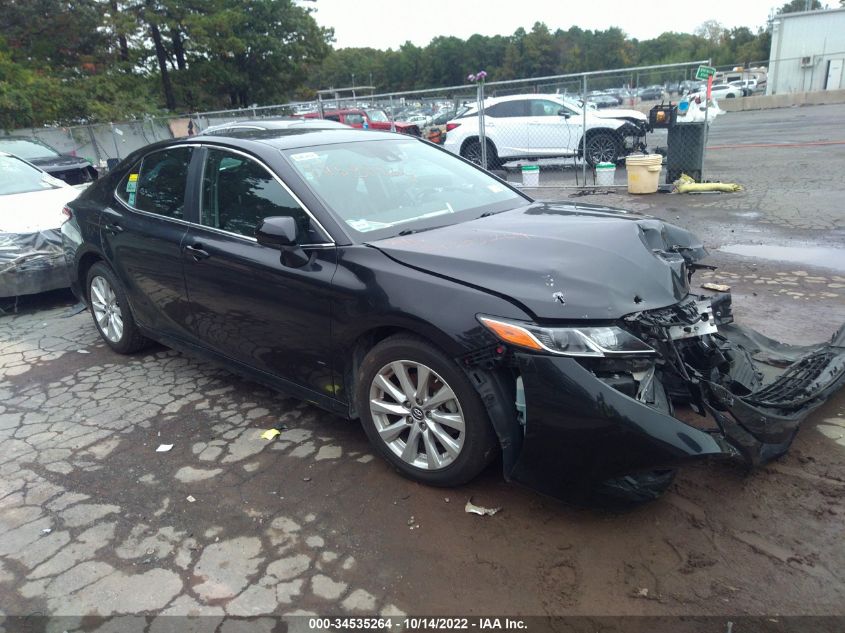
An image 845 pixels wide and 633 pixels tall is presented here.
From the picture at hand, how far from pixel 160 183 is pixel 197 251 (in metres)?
0.85

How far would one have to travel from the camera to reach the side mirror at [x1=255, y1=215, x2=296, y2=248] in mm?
3139

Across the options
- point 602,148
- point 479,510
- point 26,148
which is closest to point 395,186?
point 479,510

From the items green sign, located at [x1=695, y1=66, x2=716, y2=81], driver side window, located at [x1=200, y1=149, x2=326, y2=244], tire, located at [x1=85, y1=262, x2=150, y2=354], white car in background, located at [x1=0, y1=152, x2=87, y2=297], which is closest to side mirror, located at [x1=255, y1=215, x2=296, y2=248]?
driver side window, located at [x1=200, y1=149, x2=326, y2=244]

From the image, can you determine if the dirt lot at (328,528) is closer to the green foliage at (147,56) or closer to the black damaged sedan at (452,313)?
the black damaged sedan at (452,313)

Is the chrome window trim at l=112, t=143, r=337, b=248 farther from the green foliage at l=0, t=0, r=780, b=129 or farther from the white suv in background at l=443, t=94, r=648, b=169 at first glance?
the green foliage at l=0, t=0, r=780, b=129

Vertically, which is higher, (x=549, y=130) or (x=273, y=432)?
(x=549, y=130)

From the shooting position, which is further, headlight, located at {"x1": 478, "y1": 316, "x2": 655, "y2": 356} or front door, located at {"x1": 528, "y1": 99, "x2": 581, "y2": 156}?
front door, located at {"x1": 528, "y1": 99, "x2": 581, "y2": 156}

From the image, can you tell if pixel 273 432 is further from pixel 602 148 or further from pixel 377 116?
pixel 377 116

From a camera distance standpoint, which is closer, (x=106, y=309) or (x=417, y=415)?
(x=417, y=415)

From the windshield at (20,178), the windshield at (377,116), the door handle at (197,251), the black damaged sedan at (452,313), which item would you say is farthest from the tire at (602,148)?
the door handle at (197,251)

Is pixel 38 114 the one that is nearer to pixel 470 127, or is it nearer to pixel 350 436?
pixel 470 127

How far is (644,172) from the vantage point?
1064 cm

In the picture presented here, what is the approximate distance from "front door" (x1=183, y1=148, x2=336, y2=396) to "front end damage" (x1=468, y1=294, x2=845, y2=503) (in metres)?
1.15

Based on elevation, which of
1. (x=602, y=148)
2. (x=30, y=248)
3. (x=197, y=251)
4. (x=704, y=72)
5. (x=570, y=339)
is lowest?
(x=602, y=148)
